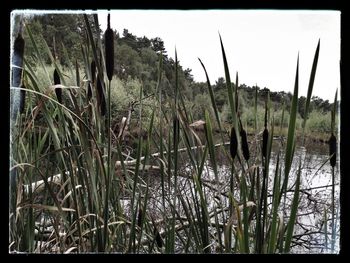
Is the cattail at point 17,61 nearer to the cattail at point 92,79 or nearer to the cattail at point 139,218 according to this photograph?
the cattail at point 92,79

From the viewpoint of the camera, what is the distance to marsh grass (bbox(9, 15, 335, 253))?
1.38 m

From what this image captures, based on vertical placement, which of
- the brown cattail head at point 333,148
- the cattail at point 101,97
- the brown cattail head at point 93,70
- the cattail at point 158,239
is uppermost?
the brown cattail head at point 93,70

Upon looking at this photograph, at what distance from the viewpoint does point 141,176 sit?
140cm

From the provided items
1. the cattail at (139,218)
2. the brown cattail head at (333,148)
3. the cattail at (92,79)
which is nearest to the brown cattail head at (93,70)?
the cattail at (92,79)

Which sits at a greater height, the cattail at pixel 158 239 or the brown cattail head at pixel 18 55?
the brown cattail head at pixel 18 55

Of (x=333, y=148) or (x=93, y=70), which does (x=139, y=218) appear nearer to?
(x=93, y=70)

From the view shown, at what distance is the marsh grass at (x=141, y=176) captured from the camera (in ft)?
4.52

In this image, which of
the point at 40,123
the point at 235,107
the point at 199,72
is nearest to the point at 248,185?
the point at 235,107

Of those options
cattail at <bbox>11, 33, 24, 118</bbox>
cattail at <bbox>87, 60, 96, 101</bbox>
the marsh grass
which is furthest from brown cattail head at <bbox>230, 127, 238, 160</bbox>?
cattail at <bbox>11, 33, 24, 118</bbox>

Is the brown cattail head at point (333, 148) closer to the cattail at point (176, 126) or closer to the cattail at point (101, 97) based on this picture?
the cattail at point (176, 126)

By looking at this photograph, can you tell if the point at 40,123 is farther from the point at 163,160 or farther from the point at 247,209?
the point at 247,209

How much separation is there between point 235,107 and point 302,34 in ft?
0.80

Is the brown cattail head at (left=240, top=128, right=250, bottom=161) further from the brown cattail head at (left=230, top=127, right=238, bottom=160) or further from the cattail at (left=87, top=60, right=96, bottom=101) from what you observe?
the cattail at (left=87, top=60, right=96, bottom=101)

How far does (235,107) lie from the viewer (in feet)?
4.56
